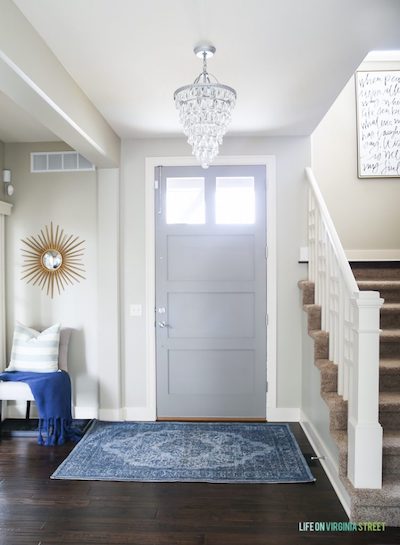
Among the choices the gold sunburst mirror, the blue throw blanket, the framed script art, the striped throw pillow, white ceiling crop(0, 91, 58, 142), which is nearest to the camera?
white ceiling crop(0, 91, 58, 142)

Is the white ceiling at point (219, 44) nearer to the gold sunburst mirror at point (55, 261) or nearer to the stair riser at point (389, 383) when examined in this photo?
the gold sunburst mirror at point (55, 261)

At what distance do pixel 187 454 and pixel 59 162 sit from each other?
291 cm

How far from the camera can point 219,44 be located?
2277 mm

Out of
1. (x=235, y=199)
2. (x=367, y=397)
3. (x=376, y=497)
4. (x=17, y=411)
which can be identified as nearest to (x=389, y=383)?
(x=367, y=397)

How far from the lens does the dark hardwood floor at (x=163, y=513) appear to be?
2.24 metres

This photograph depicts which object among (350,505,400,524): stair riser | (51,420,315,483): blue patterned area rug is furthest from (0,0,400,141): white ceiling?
(51,420,315,483): blue patterned area rug

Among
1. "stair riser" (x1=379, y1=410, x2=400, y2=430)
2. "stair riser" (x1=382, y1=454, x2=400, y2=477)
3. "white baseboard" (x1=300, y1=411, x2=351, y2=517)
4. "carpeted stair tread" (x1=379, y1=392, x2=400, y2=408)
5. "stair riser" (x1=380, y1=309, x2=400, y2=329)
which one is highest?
"stair riser" (x1=380, y1=309, x2=400, y2=329)

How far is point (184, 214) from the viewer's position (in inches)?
155

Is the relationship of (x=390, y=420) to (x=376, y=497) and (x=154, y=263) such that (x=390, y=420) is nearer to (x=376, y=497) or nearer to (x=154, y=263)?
(x=376, y=497)

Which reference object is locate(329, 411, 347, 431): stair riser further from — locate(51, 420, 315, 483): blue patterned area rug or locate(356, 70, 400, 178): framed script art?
locate(356, 70, 400, 178): framed script art

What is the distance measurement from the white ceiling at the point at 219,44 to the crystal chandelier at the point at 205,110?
24 centimetres

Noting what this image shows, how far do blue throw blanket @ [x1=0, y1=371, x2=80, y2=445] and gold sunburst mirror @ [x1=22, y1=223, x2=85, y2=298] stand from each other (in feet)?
2.84

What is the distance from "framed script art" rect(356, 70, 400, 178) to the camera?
428 centimetres

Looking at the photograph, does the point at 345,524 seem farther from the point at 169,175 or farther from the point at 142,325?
the point at 169,175
